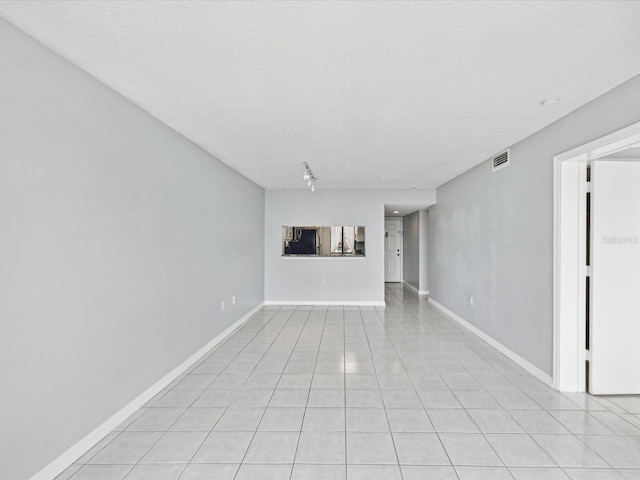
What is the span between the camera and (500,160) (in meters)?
4.39

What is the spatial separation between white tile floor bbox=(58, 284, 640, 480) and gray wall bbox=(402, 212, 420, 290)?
17.0ft

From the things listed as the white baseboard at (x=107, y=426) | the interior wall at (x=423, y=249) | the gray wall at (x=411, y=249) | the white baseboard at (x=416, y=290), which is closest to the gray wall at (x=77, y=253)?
the white baseboard at (x=107, y=426)

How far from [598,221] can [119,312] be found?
4.05 meters

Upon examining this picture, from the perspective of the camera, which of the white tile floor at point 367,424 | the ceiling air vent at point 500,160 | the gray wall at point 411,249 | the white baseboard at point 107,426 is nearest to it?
the white baseboard at point 107,426

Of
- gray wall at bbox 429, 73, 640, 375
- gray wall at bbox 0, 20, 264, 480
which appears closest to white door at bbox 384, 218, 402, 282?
gray wall at bbox 429, 73, 640, 375

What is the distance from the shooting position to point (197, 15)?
173 centimetres

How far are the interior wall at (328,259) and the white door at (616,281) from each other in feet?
14.0

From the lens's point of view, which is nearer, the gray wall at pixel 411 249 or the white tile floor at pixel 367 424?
the white tile floor at pixel 367 424

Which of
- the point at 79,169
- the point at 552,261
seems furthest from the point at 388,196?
the point at 79,169

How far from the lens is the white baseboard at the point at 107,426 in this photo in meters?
2.06

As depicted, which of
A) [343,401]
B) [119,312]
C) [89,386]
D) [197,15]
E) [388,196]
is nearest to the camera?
[197,15]

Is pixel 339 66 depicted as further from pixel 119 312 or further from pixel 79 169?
pixel 119 312

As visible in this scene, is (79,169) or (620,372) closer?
Result: (79,169)

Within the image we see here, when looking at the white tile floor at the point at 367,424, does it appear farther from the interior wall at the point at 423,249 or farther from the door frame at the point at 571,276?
the interior wall at the point at 423,249
